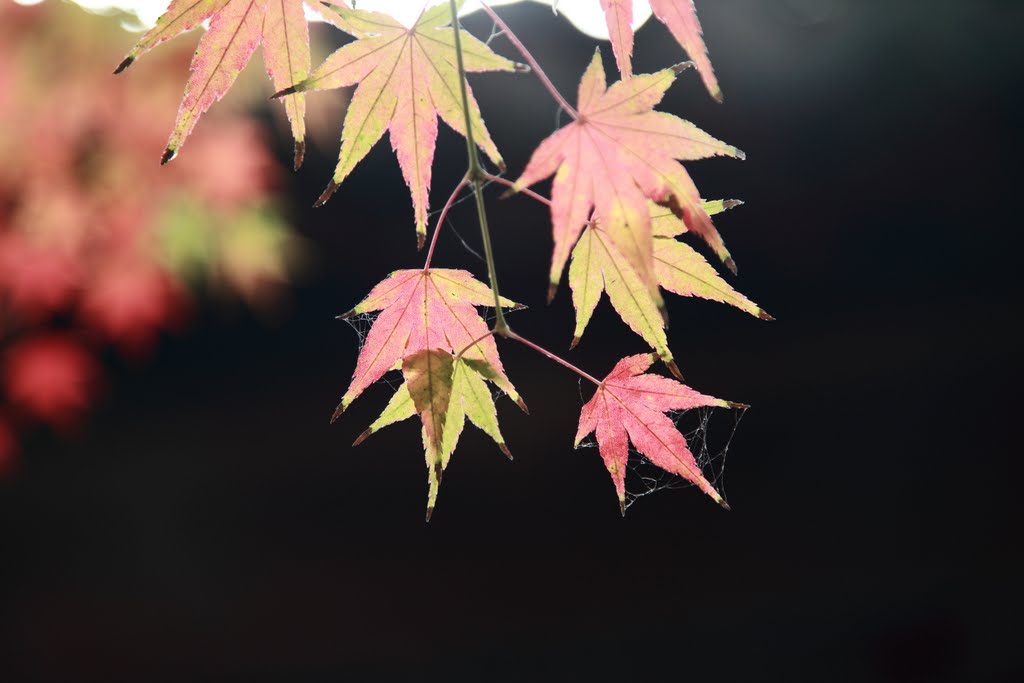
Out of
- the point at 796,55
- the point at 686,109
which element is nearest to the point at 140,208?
the point at 686,109

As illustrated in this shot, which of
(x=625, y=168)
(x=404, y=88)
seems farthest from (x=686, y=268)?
(x=404, y=88)

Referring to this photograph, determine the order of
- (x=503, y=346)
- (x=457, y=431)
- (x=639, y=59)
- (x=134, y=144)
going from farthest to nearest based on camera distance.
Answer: (x=639, y=59) → (x=503, y=346) → (x=134, y=144) → (x=457, y=431)

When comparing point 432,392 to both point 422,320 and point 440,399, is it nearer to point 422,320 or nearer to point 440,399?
point 440,399

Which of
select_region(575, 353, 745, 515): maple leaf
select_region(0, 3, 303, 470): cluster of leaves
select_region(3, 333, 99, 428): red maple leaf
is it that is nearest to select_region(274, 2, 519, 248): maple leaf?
select_region(575, 353, 745, 515): maple leaf

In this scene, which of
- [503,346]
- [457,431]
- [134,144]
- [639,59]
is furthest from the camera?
[639,59]

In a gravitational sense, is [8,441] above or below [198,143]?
below

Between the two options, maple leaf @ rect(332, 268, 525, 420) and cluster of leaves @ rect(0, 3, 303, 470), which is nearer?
maple leaf @ rect(332, 268, 525, 420)

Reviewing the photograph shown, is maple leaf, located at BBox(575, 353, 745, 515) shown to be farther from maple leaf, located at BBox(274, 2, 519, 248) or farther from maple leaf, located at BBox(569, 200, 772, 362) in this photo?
maple leaf, located at BBox(274, 2, 519, 248)

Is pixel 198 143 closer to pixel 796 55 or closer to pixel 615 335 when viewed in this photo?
pixel 615 335
